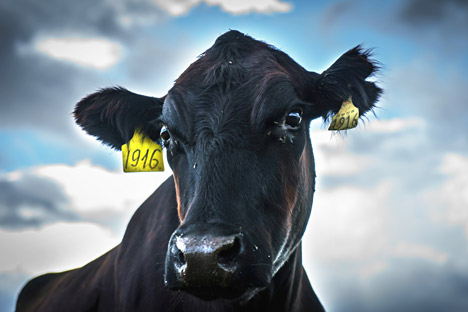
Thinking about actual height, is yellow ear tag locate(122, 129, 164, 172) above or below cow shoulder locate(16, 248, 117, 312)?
above

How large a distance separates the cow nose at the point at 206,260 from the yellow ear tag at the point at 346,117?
200 cm

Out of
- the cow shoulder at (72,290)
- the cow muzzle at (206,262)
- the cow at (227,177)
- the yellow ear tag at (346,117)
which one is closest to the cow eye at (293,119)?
the cow at (227,177)

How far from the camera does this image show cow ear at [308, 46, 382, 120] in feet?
14.2

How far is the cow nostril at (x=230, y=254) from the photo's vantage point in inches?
109

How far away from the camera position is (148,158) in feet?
15.7

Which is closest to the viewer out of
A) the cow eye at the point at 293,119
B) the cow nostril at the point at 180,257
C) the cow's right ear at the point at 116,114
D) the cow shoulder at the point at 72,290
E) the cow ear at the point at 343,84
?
the cow nostril at the point at 180,257

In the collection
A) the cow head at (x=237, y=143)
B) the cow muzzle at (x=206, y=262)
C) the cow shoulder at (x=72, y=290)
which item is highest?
the cow head at (x=237, y=143)

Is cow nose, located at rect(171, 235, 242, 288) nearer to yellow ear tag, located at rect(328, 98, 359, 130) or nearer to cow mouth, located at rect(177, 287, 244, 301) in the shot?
cow mouth, located at rect(177, 287, 244, 301)

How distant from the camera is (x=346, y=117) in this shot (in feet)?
14.7

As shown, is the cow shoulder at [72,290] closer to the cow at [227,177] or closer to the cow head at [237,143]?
the cow at [227,177]

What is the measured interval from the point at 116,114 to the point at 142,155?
45 cm

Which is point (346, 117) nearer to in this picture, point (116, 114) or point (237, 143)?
point (237, 143)

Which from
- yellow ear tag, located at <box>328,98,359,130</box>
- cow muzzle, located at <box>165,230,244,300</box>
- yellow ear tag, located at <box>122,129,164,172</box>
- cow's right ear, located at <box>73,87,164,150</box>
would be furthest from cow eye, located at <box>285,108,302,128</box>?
yellow ear tag, located at <box>122,129,164,172</box>

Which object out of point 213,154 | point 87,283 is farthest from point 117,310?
point 213,154
